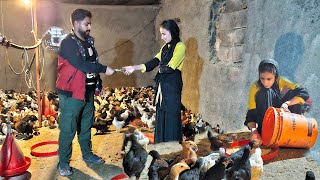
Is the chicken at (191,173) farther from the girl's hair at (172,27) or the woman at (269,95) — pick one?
the girl's hair at (172,27)

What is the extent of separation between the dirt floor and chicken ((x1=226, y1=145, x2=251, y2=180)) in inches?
13.5

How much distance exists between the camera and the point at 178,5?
26.7ft

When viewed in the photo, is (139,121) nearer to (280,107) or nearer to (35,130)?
(35,130)

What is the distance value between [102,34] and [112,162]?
24.2 ft

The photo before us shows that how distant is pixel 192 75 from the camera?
721 cm

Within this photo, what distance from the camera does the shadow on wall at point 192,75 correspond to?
22.5ft

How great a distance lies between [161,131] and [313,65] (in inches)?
89.7

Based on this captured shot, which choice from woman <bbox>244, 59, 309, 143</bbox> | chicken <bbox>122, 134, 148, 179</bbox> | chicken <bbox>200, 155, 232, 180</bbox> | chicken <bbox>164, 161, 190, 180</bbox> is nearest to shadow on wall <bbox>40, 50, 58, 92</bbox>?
chicken <bbox>122, 134, 148, 179</bbox>

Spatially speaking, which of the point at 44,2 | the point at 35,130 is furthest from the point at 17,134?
the point at 44,2

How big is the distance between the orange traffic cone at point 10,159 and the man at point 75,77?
1.66 ft

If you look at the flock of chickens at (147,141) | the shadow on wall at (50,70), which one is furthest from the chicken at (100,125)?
the shadow on wall at (50,70)

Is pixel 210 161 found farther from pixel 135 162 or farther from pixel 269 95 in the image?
→ pixel 269 95

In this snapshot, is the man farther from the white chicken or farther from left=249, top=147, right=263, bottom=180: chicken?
left=249, top=147, right=263, bottom=180: chicken

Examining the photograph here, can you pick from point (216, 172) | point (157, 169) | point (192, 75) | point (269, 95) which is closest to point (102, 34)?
point (192, 75)
